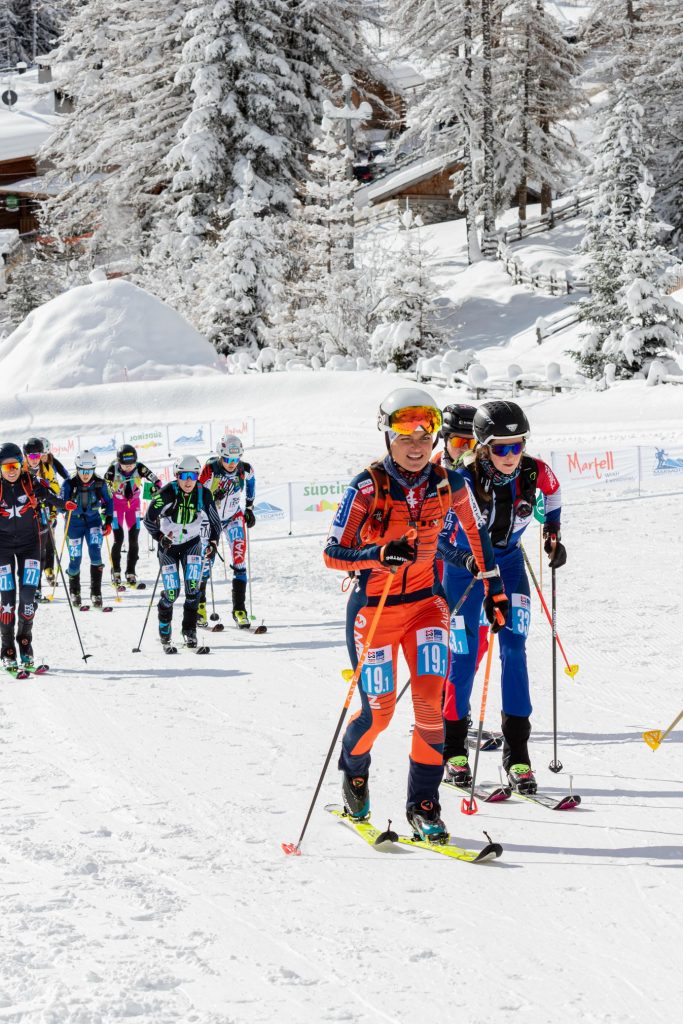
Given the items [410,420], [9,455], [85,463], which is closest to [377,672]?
[410,420]

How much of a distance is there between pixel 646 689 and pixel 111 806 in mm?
4352

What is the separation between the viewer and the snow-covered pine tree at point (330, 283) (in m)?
38.4

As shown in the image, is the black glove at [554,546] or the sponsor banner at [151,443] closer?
the black glove at [554,546]

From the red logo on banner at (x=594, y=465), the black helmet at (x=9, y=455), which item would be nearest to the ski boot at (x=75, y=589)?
the black helmet at (x=9, y=455)

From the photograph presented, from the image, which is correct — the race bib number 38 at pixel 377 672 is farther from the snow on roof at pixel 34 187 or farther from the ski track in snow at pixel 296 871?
the snow on roof at pixel 34 187

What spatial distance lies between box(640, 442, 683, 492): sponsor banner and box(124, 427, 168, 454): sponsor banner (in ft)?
40.2

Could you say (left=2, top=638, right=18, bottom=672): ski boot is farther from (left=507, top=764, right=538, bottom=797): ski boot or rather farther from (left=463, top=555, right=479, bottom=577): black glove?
(left=507, top=764, right=538, bottom=797): ski boot

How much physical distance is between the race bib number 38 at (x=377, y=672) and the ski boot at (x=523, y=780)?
1153 mm

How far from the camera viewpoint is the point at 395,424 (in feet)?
16.5

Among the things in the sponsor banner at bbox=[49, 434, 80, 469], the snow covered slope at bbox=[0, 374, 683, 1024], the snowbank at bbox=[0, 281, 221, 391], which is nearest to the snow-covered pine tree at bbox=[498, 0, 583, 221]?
the snowbank at bbox=[0, 281, 221, 391]

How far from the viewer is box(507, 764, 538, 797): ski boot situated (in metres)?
5.80

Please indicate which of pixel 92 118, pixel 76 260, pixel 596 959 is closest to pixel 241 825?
pixel 596 959

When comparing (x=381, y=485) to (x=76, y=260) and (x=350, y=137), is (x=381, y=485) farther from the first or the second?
(x=76, y=260)

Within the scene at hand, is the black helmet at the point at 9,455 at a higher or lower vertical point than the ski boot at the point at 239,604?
higher
